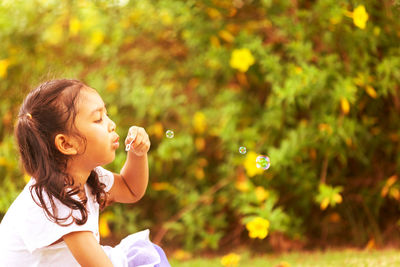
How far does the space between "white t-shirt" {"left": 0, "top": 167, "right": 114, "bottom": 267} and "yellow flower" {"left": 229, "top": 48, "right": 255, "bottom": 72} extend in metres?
1.29

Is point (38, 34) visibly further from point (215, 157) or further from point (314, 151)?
point (314, 151)

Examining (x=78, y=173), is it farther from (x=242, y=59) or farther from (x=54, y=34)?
(x=54, y=34)

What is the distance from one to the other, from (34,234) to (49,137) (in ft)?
0.85

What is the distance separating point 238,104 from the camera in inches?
115

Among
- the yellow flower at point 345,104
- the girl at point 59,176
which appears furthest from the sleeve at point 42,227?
the yellow flower at point 345,104

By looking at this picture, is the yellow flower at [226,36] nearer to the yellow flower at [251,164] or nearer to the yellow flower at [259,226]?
the yellow flower at [251,164]

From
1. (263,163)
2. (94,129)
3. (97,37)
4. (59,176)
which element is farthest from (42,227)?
(97,37)

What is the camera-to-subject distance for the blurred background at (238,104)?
2623mm

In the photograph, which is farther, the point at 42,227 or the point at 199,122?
the point at 199,122

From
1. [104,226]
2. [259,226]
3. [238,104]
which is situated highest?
[238,104]

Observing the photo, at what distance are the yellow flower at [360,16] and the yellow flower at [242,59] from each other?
Result: 51cm

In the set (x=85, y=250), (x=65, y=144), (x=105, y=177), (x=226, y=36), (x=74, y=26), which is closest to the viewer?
(x=85, y=250)

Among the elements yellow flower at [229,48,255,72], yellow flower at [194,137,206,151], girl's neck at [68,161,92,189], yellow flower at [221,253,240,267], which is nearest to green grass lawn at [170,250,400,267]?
yellow flower at [221,253,240,267]

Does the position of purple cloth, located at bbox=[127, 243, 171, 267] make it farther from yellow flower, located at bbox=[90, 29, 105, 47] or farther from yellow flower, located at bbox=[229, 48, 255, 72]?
yellow flower, located at bbox=[90, 29, 105, 47]
